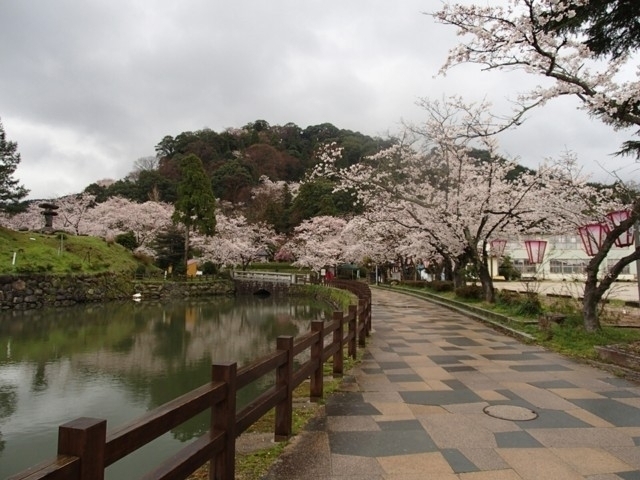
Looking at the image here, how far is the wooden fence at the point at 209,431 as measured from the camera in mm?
1729

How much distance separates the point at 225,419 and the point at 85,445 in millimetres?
1312

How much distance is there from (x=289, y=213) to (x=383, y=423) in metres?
45.6

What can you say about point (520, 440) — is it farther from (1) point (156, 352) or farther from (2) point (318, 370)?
(1) point (156, 352)

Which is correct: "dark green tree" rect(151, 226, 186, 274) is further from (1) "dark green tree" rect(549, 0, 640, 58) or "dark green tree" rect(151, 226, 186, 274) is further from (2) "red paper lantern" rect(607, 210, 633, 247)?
(1) "dark green tree" rect(549, 0, 640, 58)

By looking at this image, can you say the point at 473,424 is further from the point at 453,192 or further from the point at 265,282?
the point at 265,282

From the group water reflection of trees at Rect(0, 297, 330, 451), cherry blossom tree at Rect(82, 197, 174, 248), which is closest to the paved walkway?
water reflection of trees at Rect(0, 297, 330, 451)

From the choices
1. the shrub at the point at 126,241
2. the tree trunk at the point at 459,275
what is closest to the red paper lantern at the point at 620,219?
the tree trunk at the point at 459,275

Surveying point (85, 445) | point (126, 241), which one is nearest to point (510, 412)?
point (85, 445)

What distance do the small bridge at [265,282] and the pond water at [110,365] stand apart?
15.2 m

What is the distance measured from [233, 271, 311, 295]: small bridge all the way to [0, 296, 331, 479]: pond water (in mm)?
15180

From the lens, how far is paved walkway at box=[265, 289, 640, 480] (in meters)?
3.40

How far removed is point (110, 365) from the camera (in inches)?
428

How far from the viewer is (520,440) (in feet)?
13.0

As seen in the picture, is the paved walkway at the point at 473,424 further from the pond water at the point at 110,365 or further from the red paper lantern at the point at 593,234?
the red paper lantern at the point at 593,234
